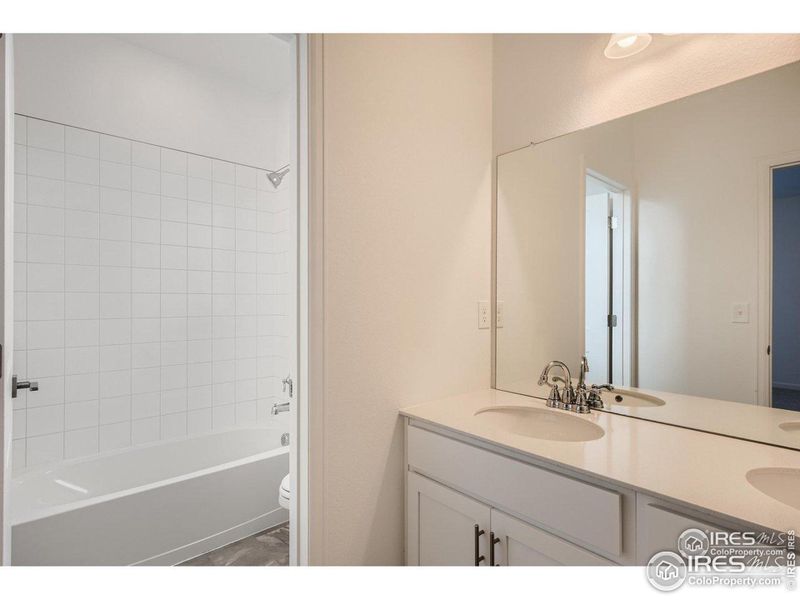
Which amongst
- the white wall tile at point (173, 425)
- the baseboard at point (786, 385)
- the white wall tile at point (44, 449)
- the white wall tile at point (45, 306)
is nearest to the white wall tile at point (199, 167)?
the white wall tile at point (45, 306)

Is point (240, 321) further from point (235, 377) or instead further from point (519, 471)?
point (519, 471)

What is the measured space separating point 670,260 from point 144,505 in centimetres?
223

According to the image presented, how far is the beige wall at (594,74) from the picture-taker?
44.9 inches

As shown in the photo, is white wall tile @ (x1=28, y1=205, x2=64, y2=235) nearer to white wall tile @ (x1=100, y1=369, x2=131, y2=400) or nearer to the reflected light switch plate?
white wall tile @ (x1=100, y1=369, x2=131, y2=400)

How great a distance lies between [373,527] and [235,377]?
5.62 feet

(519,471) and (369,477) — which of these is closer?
(519,471)

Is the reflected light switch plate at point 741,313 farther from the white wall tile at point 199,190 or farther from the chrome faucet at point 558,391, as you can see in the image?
the white wall tile at point 199,190

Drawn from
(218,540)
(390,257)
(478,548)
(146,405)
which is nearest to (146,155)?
(146,405)

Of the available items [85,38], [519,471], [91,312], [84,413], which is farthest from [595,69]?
[84,413]

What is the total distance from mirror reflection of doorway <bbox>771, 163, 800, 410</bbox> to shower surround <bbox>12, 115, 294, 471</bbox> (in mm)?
2527

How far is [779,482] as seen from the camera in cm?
92

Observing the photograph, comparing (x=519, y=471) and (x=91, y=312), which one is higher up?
(x=91, y=312)

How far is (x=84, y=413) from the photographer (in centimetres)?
214

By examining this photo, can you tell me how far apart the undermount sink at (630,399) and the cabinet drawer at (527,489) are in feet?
1.77
